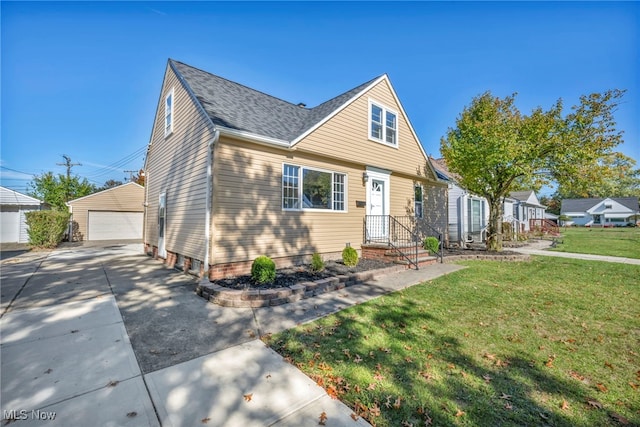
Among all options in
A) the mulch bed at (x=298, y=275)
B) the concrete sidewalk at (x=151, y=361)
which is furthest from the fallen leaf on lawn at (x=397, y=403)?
the mulch bed at (x=298, y=275)

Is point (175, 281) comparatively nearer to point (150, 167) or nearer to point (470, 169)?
point (150, 167)

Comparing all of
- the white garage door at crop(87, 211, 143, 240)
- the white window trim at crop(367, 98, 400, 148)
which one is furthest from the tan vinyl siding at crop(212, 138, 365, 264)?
the white garage door at crop(87, 211, 143, 240)

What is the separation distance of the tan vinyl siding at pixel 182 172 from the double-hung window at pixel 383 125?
20.3 feet

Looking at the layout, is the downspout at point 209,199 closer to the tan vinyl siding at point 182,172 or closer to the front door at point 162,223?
the tan vinyl siding at point 182,172

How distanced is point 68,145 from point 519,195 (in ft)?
161

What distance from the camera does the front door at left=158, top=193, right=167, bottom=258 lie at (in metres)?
9.93

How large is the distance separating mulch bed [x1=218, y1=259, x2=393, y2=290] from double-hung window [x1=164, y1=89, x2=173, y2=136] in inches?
259

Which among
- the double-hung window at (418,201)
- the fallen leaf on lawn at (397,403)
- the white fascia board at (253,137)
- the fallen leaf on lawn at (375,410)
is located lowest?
the fallen leaf on lawn at (375,410)

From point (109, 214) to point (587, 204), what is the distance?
7690 centimetres

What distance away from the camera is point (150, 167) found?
1273cm

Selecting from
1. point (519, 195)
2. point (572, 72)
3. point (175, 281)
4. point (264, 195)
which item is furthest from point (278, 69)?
point (519, 195)

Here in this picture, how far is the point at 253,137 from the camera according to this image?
700 centimetres

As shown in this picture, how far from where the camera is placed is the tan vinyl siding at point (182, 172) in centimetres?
722

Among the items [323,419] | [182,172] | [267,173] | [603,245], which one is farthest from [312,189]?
[603,245]
